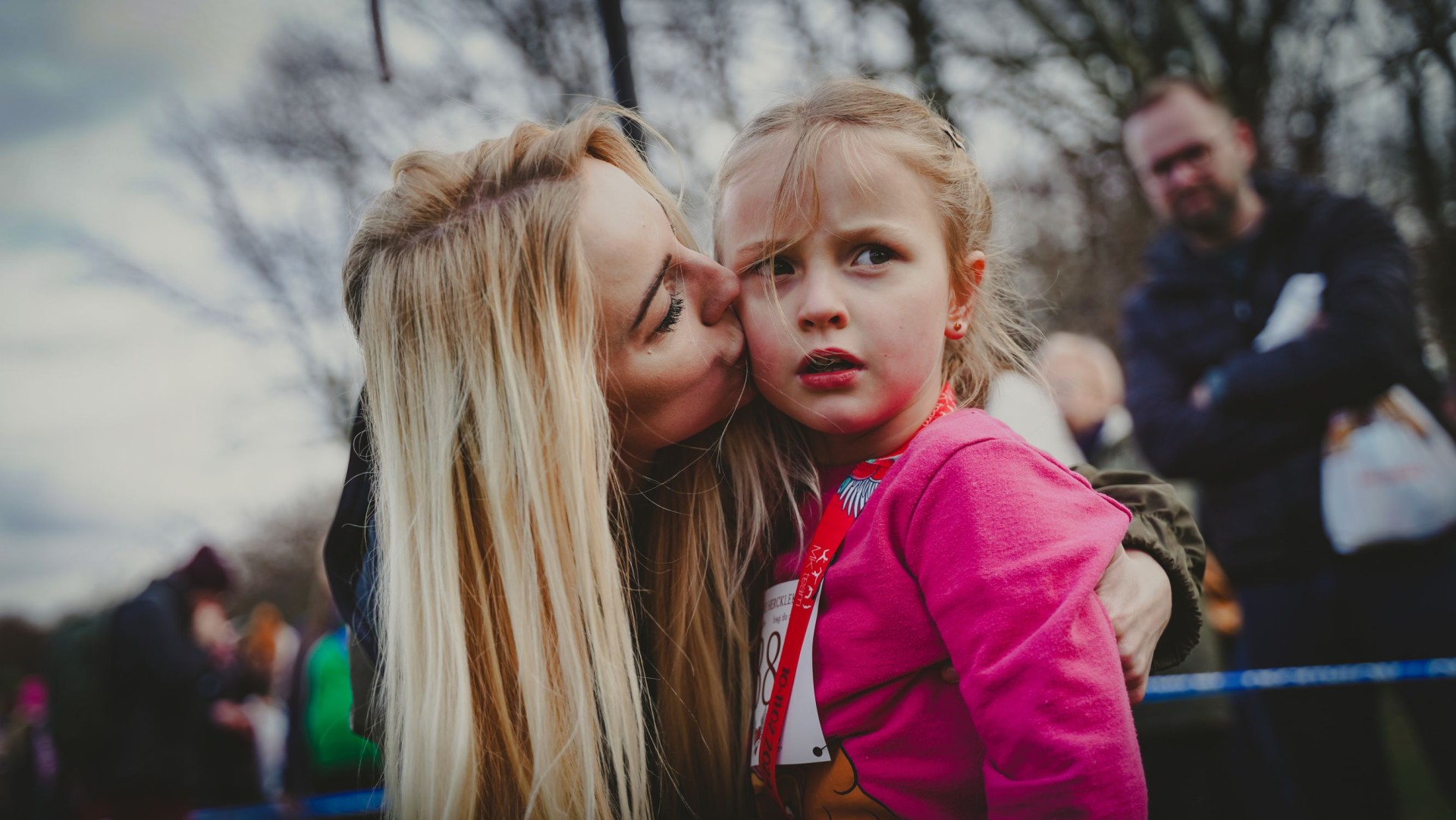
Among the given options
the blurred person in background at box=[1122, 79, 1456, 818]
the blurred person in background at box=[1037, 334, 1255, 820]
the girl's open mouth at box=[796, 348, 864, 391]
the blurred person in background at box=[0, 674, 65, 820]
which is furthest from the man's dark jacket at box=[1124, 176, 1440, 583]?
the blurred person in background at box=[0, 674, 65, 820]

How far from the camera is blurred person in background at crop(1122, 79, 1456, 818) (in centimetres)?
254

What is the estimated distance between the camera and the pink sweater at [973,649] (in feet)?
3.42

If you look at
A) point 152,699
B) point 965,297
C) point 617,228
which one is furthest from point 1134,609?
point 152,699

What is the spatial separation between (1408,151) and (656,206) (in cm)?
859

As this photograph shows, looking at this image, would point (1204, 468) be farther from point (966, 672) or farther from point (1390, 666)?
point (966, 672)

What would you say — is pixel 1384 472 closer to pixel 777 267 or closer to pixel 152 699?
pixel 777 267

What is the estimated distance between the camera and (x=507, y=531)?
142cm

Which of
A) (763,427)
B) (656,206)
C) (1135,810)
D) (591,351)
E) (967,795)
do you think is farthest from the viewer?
(763,427)

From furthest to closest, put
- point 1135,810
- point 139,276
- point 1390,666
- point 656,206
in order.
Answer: point 139,276 < point 1390,666 < point 656,206 < point 1135,810

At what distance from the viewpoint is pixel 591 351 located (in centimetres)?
145

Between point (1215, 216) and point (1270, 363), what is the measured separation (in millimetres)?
671

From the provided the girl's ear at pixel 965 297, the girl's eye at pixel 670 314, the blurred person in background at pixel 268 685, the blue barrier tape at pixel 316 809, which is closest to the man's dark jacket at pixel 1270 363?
the girl's ear at pixel 965 297

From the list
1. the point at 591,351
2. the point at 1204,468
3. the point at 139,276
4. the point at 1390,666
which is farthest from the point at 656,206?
the point at 139,276

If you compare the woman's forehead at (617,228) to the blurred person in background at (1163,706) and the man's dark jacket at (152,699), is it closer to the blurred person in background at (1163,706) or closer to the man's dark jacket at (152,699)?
the blurred person in background at (1163,706)
